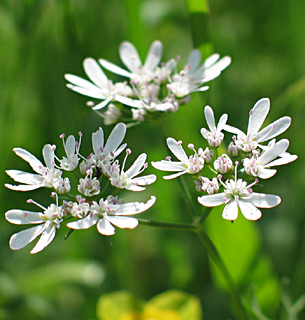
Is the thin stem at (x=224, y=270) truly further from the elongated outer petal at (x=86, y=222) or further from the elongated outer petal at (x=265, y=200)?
the elongated outer petal at (x=86, y=222)

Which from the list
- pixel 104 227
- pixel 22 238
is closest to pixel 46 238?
pixel 22 238

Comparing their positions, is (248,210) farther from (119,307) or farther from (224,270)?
(119,307)

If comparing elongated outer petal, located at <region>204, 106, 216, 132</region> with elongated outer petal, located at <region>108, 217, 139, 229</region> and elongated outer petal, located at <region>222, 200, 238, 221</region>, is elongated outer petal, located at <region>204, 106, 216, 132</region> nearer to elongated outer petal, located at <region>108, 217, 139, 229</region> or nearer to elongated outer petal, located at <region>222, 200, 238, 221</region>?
elongated outer petal, located at <region>222, 200, 238, 221</region>

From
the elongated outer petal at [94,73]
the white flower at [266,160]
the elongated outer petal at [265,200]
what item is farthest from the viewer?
the elongated outer petal at [94,73]

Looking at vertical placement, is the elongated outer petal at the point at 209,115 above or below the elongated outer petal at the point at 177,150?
above

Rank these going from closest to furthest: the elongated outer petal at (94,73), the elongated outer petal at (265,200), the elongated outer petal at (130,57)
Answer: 1. the elongated outer petal at (265,200)
2. the elongated outer petal at (94,73)
3. the elongated outer petal at (130,57)

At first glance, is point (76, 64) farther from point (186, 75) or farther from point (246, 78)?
point (246, 78)

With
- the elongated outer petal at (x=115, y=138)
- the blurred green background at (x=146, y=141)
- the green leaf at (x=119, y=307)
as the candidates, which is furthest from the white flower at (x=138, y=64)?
the green leaf at (x=119, y=307)
